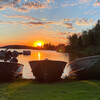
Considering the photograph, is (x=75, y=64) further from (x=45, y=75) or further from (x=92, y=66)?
(x=45, y=75)

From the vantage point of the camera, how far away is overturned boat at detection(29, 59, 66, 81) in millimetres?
8430

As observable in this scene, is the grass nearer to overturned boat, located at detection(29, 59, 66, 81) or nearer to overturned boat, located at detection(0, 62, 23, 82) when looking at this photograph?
overturned boat, located at detection(29, 59, 66, 81)

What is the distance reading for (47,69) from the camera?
8461 mm

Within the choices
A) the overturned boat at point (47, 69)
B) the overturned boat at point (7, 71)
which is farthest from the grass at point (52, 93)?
the overturned boat at point (7, 71)

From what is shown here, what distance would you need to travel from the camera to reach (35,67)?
870 cm

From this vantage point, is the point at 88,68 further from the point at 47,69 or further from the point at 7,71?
the point at 7,71

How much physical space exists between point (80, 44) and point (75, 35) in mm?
12133

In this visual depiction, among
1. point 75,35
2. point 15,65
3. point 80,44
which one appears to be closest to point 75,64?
point 15,65

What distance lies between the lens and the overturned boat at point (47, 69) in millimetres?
8430

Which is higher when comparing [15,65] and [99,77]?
[15,65]

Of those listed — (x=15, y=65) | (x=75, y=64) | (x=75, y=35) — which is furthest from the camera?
(x=75, y=35)

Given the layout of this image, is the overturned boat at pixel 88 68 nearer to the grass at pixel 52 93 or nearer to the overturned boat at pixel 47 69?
the overturned boat at pixel 47 69

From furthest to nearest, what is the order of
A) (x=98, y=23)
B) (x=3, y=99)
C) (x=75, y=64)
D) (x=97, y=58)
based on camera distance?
(x=98, y=23)
(x=75, y=64)
(x=97, y=58)
(x=3, y=99)

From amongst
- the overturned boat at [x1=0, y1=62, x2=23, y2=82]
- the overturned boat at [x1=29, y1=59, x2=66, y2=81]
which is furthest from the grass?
the overturned boat at [x1=0, y1=62, x2=23, y2=82]
